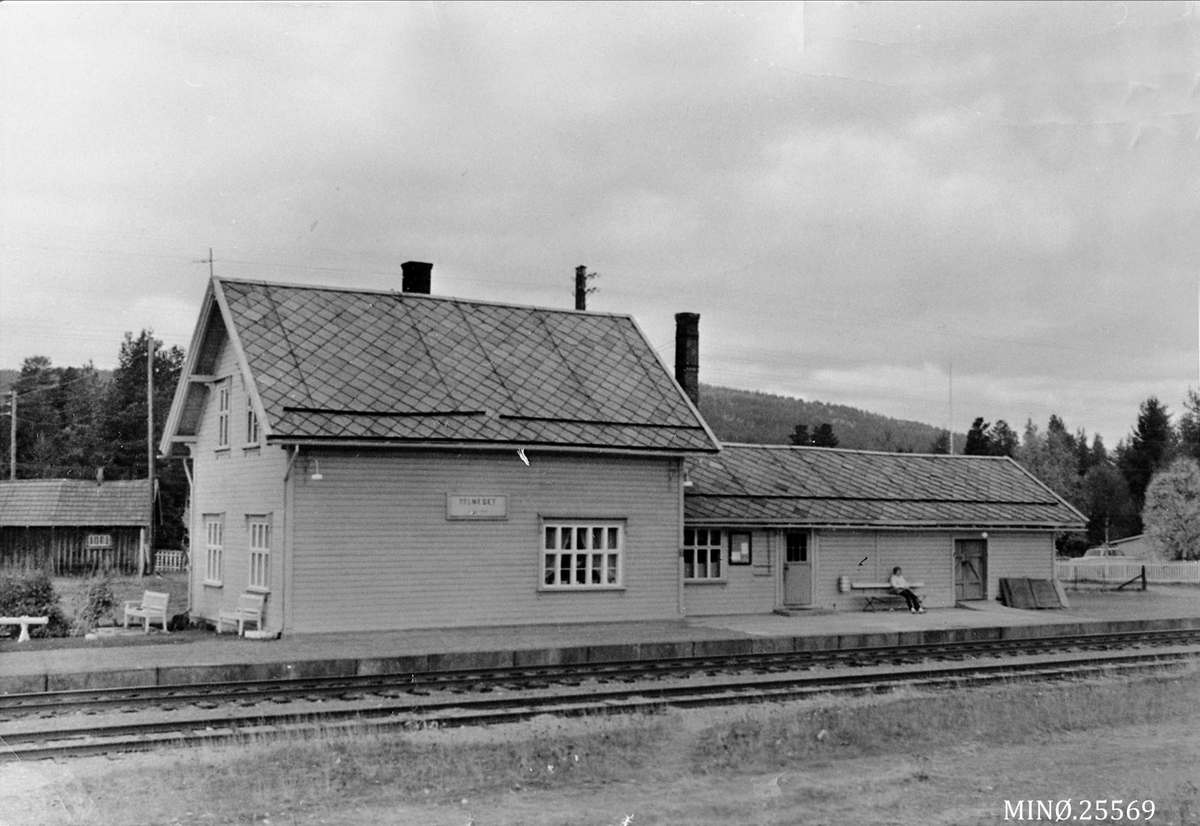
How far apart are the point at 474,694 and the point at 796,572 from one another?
13.0 meters

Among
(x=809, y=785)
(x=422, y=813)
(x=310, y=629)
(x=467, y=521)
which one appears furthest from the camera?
(x=467, y=521)

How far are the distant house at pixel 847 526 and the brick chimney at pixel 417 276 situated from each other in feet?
24.1

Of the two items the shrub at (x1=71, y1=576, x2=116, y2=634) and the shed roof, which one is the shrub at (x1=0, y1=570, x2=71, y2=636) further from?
the shed roof

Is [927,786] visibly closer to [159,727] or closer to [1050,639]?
[159,727]

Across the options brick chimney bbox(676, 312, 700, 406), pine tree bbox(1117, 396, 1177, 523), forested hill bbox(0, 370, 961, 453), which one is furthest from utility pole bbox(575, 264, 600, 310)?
forested hill bbox(0, 370, 961, 453)

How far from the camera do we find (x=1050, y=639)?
22891 mm

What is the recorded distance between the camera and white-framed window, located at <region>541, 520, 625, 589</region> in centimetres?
2191

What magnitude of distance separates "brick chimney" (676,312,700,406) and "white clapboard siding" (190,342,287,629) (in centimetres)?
1177

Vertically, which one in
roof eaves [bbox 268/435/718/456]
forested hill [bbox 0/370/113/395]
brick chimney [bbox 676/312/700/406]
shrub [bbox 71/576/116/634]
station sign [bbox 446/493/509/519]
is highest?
forested hill [bbox 0/370/113/395]

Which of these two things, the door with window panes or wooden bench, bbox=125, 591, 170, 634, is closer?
wooden bench, bbox=125, 591, 170, 634

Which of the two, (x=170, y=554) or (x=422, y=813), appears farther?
(x=170, y=554)

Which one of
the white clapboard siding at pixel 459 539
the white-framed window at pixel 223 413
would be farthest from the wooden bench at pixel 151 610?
the white clapboard siding at pixel 459 539

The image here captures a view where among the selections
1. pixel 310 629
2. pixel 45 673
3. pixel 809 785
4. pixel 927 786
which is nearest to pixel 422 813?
pixel 809 785

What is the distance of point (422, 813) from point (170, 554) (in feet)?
142
